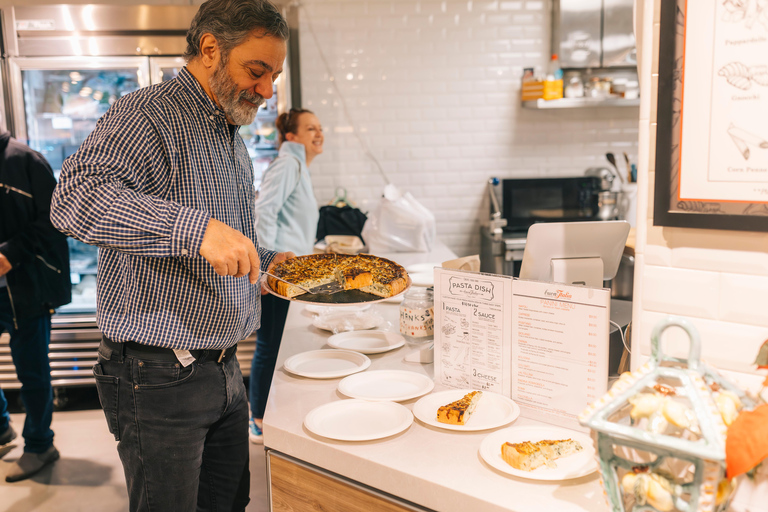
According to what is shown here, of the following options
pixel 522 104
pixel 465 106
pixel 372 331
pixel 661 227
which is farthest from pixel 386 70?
pixel 661 227

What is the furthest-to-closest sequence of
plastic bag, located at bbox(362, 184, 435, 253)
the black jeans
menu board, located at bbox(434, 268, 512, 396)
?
plastic bag, located at bbox(362, 184, 435, 253), the black jeans, menu board, located at bbox(434, 268, 512, 396)

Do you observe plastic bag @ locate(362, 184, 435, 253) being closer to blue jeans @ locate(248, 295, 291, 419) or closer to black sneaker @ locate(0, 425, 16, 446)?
blue jeans @ locate(248, 295, 291, 419)

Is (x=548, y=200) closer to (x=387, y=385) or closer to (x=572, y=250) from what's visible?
(x=572, y=250)

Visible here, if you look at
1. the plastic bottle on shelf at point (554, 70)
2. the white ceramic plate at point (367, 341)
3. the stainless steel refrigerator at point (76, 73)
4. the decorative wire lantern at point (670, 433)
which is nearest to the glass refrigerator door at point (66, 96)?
the stainless steel refrigerator at point (76, 73)

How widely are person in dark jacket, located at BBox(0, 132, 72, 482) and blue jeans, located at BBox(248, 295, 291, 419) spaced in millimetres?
1024

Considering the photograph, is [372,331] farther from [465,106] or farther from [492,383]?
[465,106]

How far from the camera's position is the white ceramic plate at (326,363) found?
5.52 ft

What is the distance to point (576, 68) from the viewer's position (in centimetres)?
437

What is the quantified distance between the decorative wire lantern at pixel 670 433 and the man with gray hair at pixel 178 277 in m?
0.82

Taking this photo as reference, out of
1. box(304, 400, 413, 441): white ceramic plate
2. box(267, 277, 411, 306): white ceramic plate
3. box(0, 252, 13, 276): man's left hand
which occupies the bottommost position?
box(304, 400, 413, 441): white ceramic plate

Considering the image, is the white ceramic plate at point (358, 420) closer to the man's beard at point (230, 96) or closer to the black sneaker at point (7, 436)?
the man's beard at point (230, 96)

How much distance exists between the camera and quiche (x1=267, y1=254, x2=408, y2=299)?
178cm

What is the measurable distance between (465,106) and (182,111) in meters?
3.28

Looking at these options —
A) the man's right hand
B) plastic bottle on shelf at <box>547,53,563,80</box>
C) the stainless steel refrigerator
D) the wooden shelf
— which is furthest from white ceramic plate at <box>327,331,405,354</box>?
plastic bottle on shelf at <box>547,53,563,80</box>
